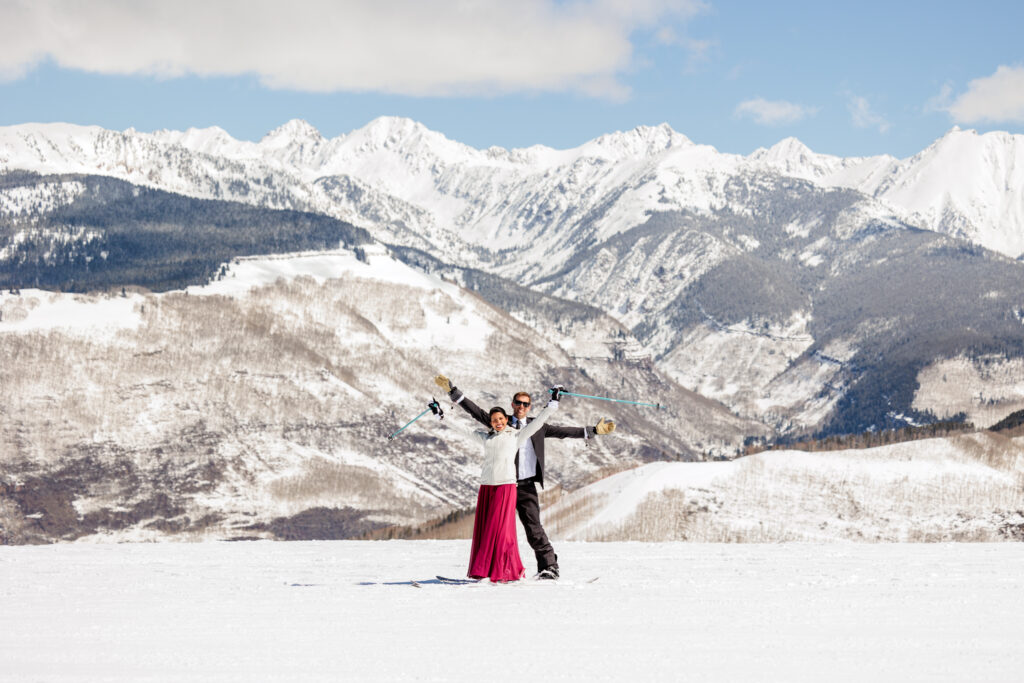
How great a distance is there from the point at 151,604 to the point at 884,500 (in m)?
60.2

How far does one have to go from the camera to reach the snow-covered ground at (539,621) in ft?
52.5

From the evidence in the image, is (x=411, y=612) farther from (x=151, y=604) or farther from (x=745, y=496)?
(x=745, y=496)

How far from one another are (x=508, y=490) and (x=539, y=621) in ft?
19.6

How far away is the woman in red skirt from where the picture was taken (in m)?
25.1

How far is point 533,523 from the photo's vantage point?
2580cm

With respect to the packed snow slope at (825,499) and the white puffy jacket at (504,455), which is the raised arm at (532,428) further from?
the packed snow slope at (825,499)

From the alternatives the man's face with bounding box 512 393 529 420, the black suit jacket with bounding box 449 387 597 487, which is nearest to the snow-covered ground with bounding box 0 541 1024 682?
the black suit jacket with bounding box 449 387 597 487

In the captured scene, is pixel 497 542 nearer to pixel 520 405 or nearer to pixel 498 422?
pixel 498 422

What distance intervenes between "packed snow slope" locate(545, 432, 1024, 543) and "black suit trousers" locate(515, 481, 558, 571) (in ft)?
149

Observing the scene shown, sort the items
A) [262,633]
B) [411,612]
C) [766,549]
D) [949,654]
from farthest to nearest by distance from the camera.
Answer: [766,549]
[411,612]
[262,633]
[949,654]

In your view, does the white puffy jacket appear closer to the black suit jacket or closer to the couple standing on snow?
the couple standing on snow

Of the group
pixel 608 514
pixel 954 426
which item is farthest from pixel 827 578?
pixel 954 426

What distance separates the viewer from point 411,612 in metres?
20.9

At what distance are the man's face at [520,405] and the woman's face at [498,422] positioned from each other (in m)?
0.40
